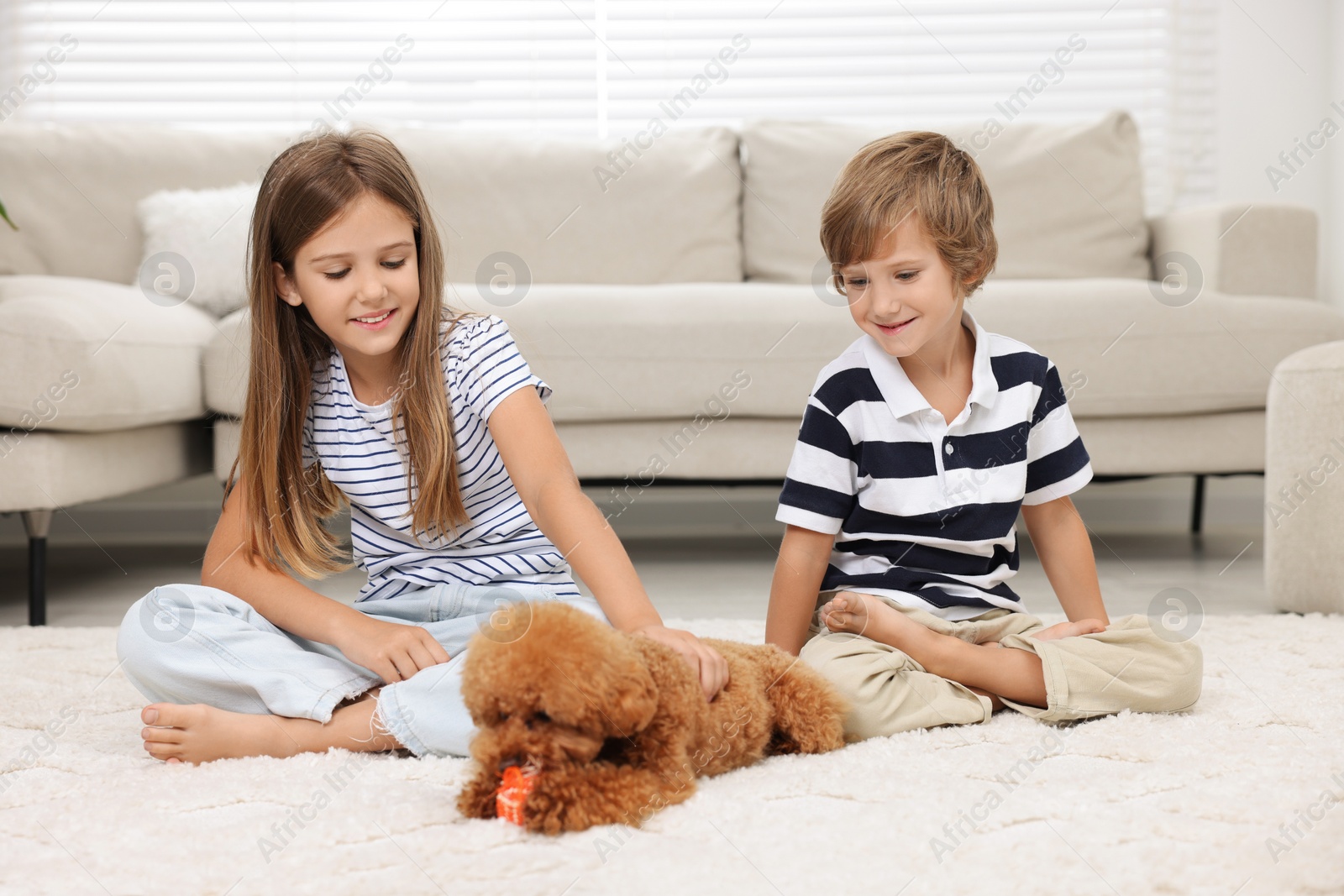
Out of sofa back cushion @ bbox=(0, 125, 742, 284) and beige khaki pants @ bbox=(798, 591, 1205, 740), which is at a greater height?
sofa back cushion @ bbox=(0, 125, 742, 284)

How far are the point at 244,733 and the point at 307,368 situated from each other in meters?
0.37

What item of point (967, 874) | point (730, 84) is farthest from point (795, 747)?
point (730, 84)

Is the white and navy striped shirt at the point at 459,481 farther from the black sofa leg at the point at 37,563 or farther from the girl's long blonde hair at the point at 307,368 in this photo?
the black sofa leg at the point at 37,563

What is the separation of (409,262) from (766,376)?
2.97ft

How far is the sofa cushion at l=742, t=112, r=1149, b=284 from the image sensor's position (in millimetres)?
2377

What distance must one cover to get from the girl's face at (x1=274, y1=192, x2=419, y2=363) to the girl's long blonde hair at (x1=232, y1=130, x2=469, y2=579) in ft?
0.04

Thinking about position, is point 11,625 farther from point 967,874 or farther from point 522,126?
point 522,126

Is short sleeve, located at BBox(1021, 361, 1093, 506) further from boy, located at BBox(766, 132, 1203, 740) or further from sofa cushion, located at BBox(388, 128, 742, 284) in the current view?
sofa cushion, located at BBox(388, 128, 742, 284)

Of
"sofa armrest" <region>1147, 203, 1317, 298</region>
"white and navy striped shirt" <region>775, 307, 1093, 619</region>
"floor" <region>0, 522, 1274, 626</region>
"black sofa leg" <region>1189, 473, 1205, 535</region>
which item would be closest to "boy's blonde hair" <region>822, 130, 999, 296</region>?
"white and navy striped shirt" <region>775, 307, 1093, 619</region>

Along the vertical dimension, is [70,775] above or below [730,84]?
below

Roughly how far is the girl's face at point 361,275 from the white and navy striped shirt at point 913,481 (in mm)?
414

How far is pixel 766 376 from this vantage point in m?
1.83

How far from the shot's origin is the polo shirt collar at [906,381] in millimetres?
1072

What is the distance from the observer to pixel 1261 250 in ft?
6.96
